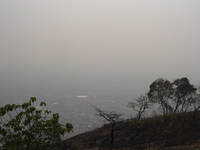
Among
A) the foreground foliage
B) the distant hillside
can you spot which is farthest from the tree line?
the foreground foliage

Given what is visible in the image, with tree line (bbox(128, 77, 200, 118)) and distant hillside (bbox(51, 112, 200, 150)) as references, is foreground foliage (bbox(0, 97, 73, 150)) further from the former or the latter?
tree line (bbox(128, 77, 200, 118))

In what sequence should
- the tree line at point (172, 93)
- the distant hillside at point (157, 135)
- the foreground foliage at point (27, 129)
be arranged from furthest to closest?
the tree line at point (172, 93), the distant hillside at point (157, 135), the foreground foliage at point (27, 129)

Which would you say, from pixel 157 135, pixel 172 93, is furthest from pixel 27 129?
pixel 172 93

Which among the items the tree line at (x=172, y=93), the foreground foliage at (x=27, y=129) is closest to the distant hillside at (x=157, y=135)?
the foreground foliage at (x=27, y=129)

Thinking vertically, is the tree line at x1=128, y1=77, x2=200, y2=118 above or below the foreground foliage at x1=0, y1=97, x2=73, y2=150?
above

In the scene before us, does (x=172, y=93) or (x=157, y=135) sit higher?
(x=172, y=93)

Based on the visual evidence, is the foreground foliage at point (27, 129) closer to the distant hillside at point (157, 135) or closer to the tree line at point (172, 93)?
the distant hillside at point (157, 135)

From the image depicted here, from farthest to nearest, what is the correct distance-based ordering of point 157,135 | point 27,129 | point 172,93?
point 172,93, point 157,135, point 27,129

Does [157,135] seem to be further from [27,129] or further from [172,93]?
[172,93]

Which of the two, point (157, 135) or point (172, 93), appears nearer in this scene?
point (157, 135)

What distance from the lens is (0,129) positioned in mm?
9250

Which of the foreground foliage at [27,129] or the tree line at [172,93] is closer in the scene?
the foreground foliage at [27,129]

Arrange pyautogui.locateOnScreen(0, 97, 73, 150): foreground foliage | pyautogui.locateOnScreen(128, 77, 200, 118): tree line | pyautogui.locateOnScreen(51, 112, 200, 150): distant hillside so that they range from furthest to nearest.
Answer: pyautogui.locateOnScreen(128, 77, 200, 118): tree line → pyautogui.locateOnScreen(51, 112, 200, 150): distant hillside → pyautogui.locateOnScreen(0, 97, 73, 150): foreground foliage

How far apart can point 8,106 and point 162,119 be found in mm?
22824
